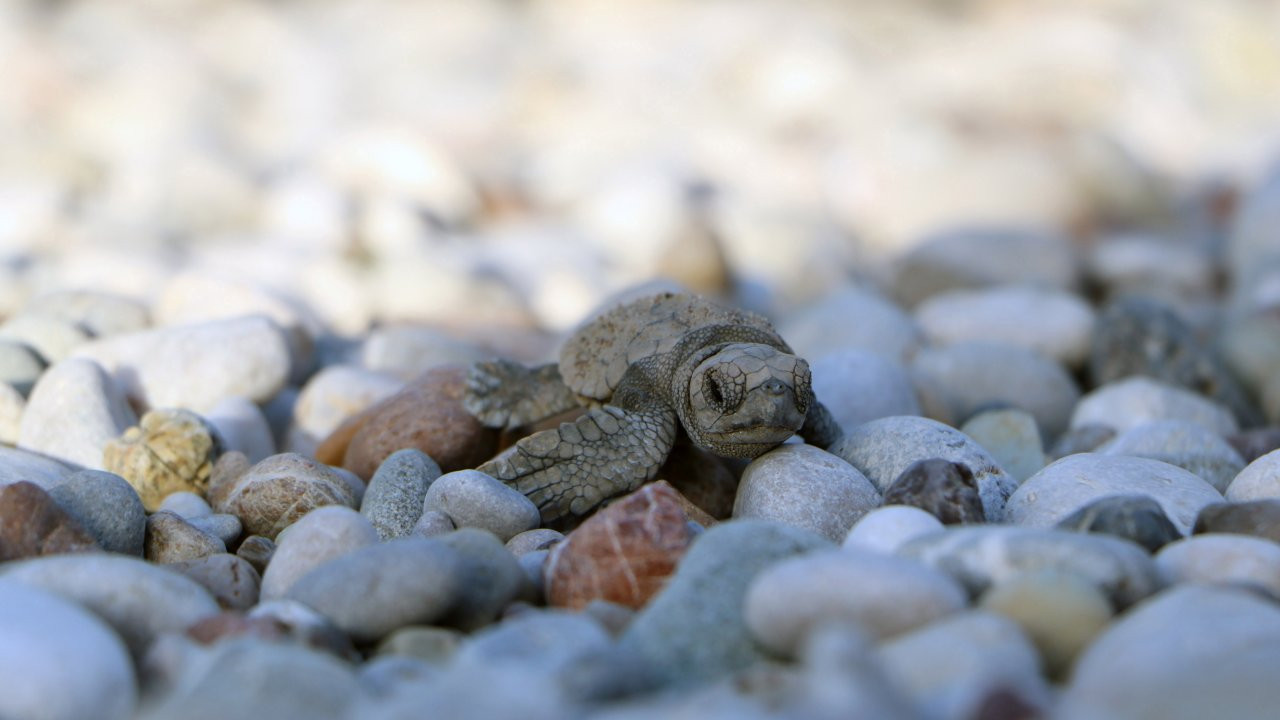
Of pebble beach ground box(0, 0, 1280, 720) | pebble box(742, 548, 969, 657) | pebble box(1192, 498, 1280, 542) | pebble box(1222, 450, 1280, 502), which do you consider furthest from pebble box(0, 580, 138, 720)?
pebble box(1222, 450, 1280, 502)

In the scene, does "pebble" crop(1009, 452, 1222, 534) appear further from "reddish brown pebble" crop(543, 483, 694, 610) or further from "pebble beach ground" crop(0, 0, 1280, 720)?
"reddish brown pebble" crop(543, 483, 694, 610)

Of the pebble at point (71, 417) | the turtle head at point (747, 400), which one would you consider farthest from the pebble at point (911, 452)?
the pebble at point (71, 417)

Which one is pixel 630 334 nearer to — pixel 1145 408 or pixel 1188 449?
pixel 1188 449

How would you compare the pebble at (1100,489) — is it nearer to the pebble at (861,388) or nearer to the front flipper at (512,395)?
the pebble at (861,388)

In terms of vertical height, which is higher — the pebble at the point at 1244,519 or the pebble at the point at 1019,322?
the pebble at the point at 1244,519

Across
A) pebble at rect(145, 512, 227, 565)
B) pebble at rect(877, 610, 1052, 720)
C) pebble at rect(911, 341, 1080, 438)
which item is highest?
pebble at rect(877, 610, 1052, 720)

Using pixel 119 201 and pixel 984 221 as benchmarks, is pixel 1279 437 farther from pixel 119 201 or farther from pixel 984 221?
pixel 119 201

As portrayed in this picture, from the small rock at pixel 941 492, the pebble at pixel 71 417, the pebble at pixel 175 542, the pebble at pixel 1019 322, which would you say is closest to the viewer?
the small rock at pixel 941 492
